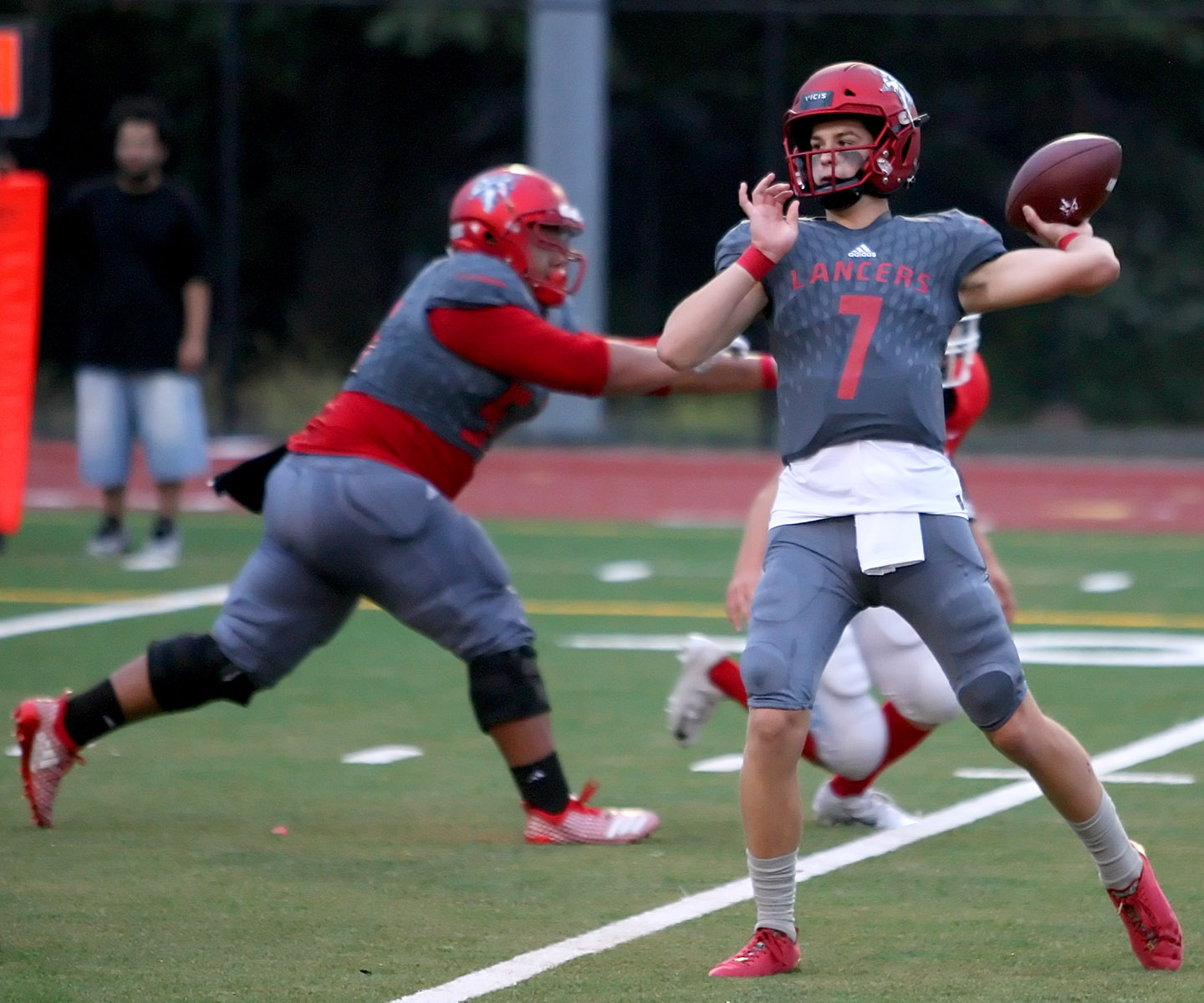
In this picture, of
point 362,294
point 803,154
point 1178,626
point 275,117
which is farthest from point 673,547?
point 803,154

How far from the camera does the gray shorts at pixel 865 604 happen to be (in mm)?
4301

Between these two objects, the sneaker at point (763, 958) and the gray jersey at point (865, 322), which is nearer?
the sneaker at point (763, 958)

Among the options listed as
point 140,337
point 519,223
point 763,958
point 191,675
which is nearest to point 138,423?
point 140,337

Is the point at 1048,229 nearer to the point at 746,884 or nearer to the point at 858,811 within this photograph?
the point at 746,884

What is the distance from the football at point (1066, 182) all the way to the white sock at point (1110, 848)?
1.20 metres

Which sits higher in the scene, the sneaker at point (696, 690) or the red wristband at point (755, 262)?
the red wristband at point (755, 262)

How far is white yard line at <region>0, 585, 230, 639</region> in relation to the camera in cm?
929

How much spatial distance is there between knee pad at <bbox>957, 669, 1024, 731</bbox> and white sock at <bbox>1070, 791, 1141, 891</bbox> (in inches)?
10.8

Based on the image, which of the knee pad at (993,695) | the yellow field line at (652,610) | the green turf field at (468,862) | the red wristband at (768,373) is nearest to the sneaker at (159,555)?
the yellow field line at (652,610)

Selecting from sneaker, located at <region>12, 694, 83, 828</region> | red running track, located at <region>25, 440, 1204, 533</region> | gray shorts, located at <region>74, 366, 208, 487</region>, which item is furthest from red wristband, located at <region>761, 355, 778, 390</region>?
red running track, located at <region>25, 440, 1204, 533</region>

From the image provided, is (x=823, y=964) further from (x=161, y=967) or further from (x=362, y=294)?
(x=362, y=294)

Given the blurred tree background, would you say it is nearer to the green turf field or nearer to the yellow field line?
the yellow field line

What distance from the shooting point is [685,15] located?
16.2m

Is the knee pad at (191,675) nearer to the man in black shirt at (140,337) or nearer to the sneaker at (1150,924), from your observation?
the sneaker at (1150,924)
